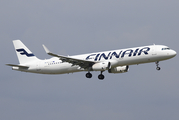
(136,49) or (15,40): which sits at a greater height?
(15,40)

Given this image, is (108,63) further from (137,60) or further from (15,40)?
(15,40)

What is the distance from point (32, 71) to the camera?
70.8 m

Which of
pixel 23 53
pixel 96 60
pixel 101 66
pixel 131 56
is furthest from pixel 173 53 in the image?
pixel 23 53

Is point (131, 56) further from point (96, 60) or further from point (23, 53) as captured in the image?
point (23, 53)

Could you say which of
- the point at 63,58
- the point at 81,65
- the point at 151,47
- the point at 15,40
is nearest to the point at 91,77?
the point at 81,65

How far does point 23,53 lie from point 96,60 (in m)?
15.9

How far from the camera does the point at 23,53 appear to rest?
7356cm

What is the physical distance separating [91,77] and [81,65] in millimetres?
3100

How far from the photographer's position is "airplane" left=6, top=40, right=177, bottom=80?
207ft

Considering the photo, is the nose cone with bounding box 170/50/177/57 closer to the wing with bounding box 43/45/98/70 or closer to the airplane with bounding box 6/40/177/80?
the airplane with bounding box 6/40/177/80

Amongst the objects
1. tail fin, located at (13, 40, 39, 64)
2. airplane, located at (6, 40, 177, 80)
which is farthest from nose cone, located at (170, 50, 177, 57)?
tail fin, located at (13, 40, 39, 64)

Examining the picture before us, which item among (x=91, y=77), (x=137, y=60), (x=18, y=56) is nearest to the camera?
(x=137, y=60)

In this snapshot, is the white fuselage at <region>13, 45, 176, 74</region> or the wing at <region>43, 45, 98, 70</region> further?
the wing at <region>43, 45, 98, 70</region>

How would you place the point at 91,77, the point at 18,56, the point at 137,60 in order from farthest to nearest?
the point at 18,56, the point at 91,77, the point at 137,60
